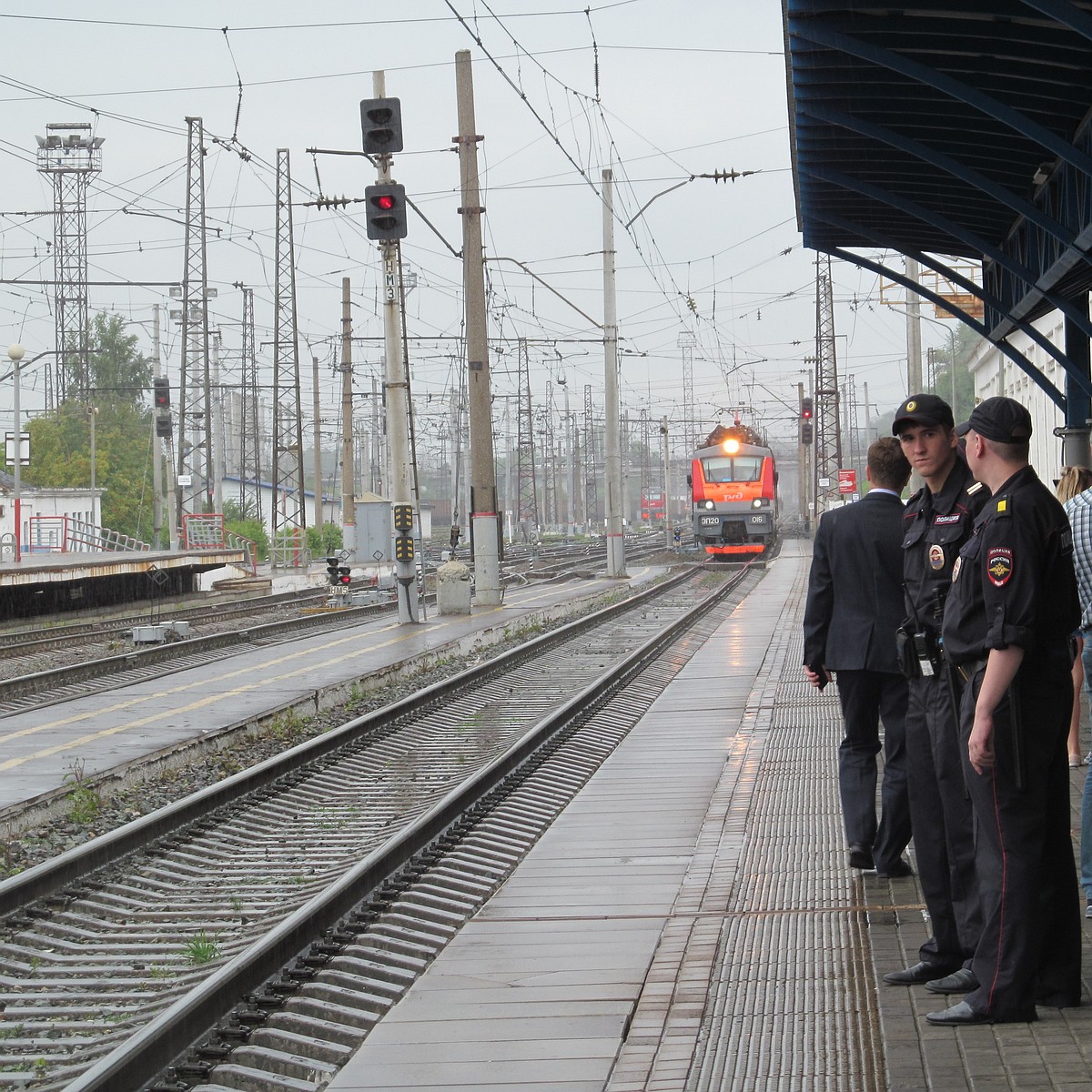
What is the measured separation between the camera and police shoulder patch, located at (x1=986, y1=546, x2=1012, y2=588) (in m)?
4.58

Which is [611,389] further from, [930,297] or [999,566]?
[999,566]

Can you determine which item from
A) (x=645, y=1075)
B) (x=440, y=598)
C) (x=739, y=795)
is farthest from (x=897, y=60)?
(x=440, y=598)

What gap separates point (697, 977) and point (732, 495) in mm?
44552

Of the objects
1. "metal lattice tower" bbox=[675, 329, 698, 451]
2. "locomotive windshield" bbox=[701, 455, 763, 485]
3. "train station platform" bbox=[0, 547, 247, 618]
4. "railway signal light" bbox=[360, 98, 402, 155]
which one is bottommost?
"train station platform" bbox=[0, 547, 247, 618]

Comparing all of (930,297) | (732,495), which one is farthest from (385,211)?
(732,495)

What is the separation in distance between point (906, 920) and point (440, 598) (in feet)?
71.2

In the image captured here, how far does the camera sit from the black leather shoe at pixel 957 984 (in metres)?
4.92

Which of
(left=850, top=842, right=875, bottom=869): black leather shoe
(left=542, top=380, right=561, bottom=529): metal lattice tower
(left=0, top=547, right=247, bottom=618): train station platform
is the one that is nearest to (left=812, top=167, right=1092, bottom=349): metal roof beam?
(left=850, top=842, right=875, bottom=869): black leather shoe

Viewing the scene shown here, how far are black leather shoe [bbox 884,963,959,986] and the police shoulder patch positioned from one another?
4.50 feet

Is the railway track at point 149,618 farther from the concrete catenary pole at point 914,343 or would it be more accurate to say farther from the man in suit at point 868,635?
the man in suit at point 868,635

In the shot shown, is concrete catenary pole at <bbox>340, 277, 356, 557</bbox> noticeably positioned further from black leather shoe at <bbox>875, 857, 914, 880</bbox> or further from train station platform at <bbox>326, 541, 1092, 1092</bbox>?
black leather shoe at <bbox>875, 857, 914, 880</bbox>

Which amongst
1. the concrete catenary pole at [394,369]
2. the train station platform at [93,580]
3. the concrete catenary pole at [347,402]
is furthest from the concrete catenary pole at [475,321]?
the concrete catenary pole at [347,402]

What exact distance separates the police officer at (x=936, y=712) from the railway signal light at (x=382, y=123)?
59.4 feet

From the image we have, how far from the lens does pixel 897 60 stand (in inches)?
326
